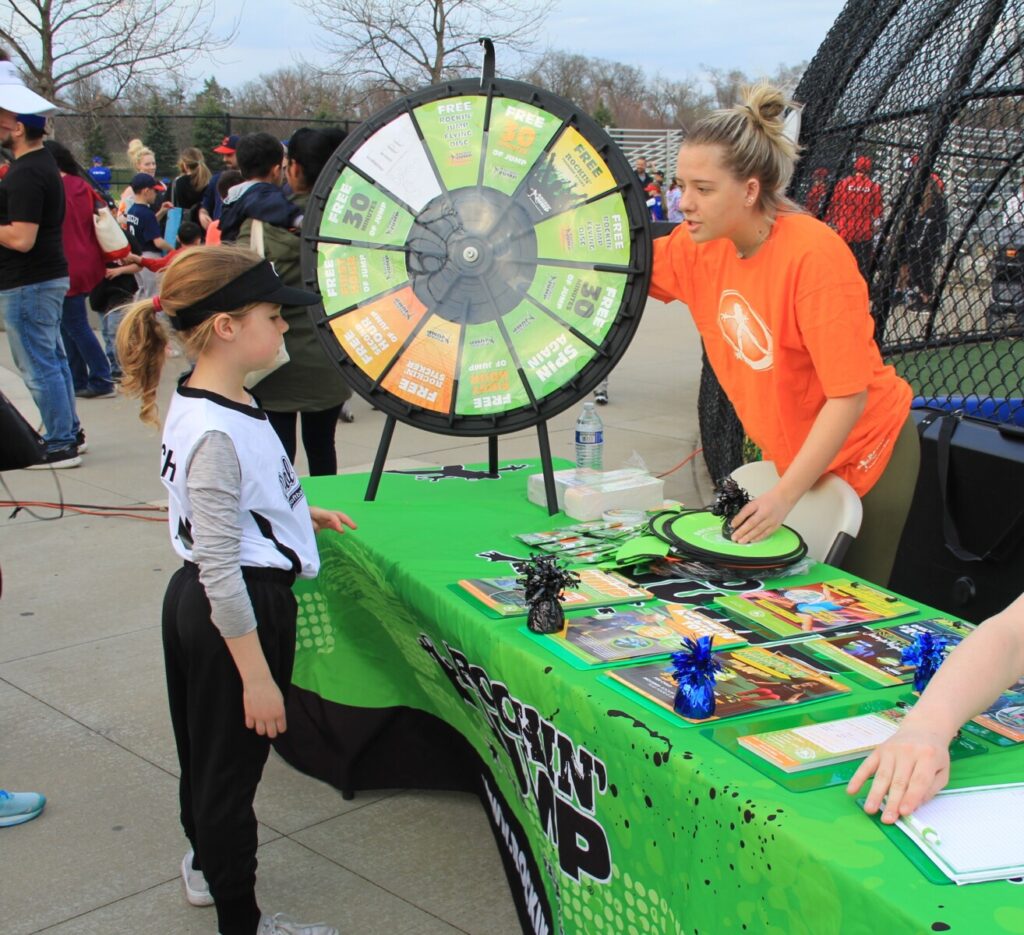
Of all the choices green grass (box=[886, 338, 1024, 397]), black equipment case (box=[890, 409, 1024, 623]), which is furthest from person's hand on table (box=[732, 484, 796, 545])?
green grass (box=[886, 338, 1024, 397])

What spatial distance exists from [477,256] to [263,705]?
1.40 meters

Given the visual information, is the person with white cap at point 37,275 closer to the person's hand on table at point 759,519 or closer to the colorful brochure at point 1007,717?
the person's hand on table at point 759,519

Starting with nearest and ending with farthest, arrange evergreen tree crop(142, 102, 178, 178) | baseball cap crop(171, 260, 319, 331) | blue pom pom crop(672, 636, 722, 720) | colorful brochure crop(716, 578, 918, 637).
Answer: blue pom pom crop(672, 636, 722, 720) → colorful brochure crop(716, 578, 918, 637) → baseball cap crop(171, 260, 319, 331) → evergreen tree crop(142, 102, 178, 178)

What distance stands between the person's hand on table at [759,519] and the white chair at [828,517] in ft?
1.04

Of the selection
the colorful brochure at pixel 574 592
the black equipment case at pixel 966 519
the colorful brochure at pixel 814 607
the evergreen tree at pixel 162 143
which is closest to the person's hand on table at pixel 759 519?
the colorful brochure at pixel 814 607

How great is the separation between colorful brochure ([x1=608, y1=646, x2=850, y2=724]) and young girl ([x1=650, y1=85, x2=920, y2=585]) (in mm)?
534

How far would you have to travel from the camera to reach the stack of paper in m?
1.36

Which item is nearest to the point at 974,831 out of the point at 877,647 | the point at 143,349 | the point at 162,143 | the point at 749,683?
the point at 749,683

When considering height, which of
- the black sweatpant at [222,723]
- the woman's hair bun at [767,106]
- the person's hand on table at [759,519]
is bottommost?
the black sweatpant at [222,723]

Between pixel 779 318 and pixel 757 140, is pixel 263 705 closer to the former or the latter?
pixel 779 318

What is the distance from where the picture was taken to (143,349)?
2.46 m

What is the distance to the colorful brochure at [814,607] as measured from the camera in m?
2.20

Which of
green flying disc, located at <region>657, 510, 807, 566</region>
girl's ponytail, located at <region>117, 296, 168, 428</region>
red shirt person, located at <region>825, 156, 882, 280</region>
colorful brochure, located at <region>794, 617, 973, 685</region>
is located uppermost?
red shirt person, located at <region>825, 156, 882, 280</region>

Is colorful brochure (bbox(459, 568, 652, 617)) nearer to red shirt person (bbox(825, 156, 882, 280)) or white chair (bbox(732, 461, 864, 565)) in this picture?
white chair (bbox(732, 461, 864, 565))
